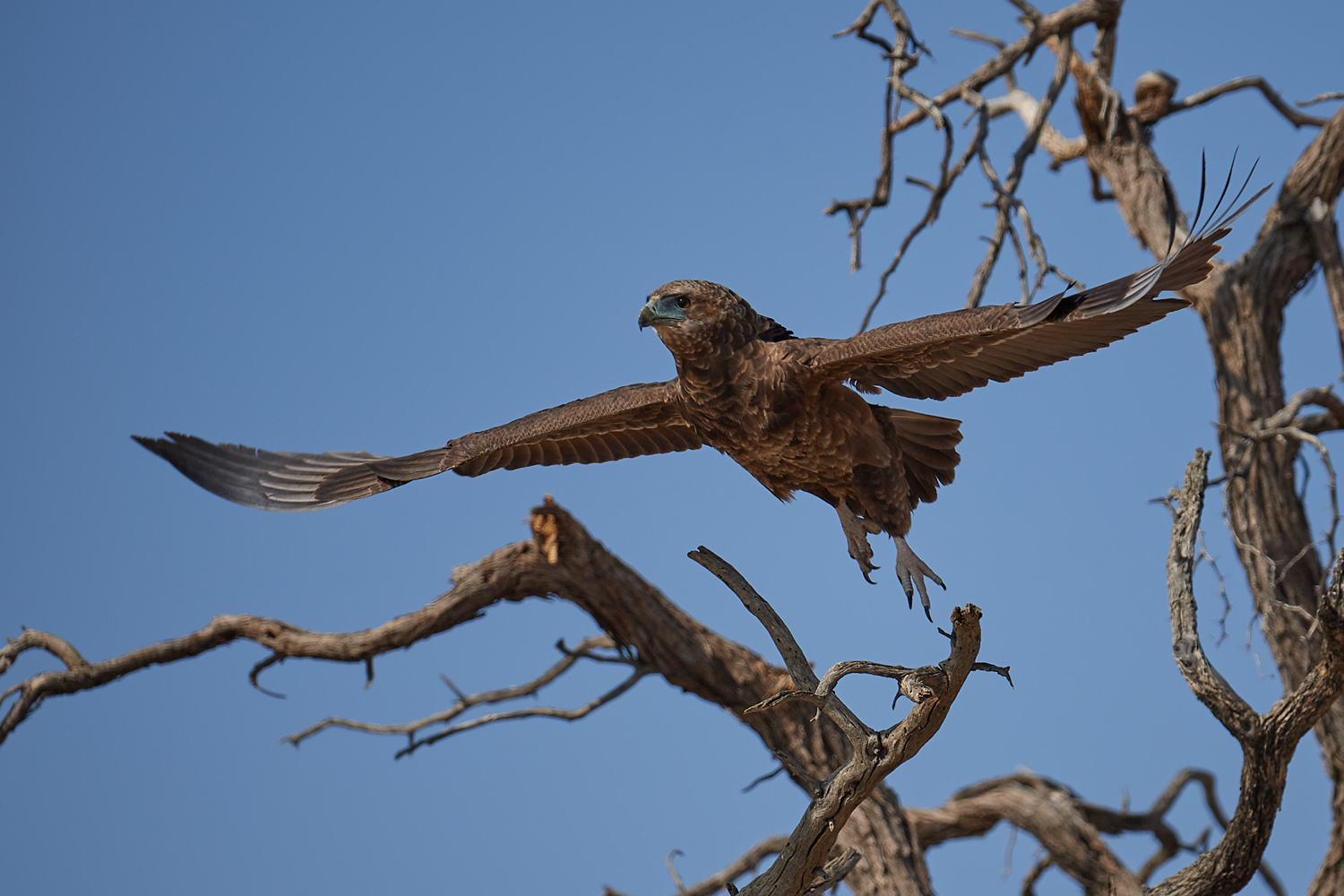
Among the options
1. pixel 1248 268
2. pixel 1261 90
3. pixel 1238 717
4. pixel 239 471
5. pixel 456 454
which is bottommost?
pixel 1238 717

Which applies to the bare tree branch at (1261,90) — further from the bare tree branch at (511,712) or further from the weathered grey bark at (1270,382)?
the bare tree branch at (511,712)

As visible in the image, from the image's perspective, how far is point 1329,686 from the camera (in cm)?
417

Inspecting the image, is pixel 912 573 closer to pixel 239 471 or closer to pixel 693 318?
pixel 693 318

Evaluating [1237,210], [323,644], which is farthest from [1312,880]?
[323,644]

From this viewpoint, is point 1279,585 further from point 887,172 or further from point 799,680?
point 799,680

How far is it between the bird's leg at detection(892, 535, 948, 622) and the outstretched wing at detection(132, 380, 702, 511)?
97 centimetres

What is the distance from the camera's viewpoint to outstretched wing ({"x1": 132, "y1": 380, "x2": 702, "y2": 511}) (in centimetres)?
424

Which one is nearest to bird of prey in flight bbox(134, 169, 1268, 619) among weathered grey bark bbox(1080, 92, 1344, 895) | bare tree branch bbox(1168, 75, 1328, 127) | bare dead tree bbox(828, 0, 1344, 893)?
bare dead tree bbox(828, 0, 1344, 893)

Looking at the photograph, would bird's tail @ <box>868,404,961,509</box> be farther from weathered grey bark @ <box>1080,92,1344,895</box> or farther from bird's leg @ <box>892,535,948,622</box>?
weathered grey bark @ <box>1080,92,1344,895</box>

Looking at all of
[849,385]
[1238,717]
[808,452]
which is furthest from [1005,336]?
[1238,717]

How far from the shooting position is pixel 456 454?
4.31 metres

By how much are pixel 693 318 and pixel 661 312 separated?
10 centimetres

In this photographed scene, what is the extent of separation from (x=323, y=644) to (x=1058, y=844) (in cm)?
417

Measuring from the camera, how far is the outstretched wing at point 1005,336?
3.30 metres
